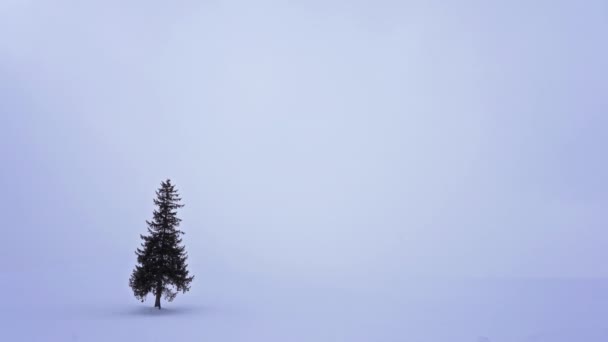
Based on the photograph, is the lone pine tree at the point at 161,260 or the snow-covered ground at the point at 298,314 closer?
the snow-covered ground at the point at 298,314

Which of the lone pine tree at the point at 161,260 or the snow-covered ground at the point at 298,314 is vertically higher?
the lone pine tree at the point at 161,260

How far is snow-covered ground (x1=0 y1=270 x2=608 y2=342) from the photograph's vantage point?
2519cm

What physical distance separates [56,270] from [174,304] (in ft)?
117

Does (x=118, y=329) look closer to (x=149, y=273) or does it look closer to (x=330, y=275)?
(x=149, y=273)

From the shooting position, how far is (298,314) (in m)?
34.1

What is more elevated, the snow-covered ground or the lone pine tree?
the lone pine tree

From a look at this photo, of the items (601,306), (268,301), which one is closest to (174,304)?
(268,301)

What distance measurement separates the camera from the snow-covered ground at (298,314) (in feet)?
82.6

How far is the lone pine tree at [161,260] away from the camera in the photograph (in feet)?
111

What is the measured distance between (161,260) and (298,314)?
40.8 ft

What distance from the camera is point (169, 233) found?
36.1 meters

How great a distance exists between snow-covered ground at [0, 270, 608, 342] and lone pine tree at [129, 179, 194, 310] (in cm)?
197

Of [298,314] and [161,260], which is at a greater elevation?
[161,260]

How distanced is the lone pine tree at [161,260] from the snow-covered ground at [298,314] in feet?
6.46
